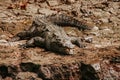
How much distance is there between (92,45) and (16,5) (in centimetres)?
416

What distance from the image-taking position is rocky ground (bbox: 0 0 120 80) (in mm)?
10820

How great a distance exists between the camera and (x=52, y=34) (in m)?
12.1

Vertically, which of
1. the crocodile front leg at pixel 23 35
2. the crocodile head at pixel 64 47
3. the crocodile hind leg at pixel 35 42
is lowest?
the crocodile front leg at pixel 23 35

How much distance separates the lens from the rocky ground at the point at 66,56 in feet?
35.5

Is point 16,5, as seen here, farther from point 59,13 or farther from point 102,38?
point 102,38

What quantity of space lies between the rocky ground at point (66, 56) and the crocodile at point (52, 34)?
0.61ft

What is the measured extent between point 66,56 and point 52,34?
1.02 meters

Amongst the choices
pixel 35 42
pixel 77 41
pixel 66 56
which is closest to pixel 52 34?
pixel 35 42

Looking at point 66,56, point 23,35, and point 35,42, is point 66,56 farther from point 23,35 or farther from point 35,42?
point 23,35

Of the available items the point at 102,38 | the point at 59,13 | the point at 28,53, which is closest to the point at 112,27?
the point at 102,38

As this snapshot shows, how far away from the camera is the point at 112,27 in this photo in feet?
44.6

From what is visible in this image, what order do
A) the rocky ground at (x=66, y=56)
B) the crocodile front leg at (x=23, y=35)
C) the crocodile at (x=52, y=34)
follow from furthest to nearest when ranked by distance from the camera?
1. the crocodile front leg at (x=23, y=35)
2. the crocodile at (x=52, y=34)
3. the rocky ground at (x=66, y=56)

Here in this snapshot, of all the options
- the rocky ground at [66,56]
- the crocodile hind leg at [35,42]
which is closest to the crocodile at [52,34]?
the crocodile hind leg at [35,42]

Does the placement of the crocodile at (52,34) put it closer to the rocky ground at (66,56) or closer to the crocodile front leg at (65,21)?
the crocodile front leg at (65,21)
